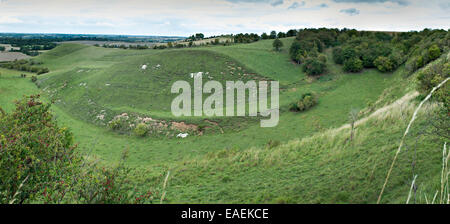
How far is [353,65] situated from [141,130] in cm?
4333

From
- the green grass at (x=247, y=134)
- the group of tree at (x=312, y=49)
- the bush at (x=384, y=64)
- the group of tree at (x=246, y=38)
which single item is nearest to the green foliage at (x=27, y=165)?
the green grass at (x=247, y=134)

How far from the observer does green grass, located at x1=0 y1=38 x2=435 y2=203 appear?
10789 mm

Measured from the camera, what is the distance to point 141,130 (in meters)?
30.1

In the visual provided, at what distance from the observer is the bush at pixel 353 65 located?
4685 centimetres

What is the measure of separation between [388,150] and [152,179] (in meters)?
14.4

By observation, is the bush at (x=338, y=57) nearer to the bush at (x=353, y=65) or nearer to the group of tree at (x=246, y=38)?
the bush at (x=353, y=65)

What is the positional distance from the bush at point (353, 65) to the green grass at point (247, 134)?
1744mm

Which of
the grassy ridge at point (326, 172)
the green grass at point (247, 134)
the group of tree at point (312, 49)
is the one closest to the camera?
the grassy ridge at point (326, 172)

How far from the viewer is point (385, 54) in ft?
161

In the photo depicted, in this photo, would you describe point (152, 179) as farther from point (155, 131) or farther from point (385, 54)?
point (385, 54)

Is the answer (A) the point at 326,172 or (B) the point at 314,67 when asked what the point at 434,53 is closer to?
(B) the point at 314,67

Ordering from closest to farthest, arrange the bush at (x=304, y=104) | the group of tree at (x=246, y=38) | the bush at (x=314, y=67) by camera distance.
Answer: the bush at (x=304, y=104) → the bush at (x=314, y=67) → the group of tree at (x=246, y=38)

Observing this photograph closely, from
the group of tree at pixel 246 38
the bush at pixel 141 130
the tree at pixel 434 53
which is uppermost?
the group of tree at pixel 246 38
